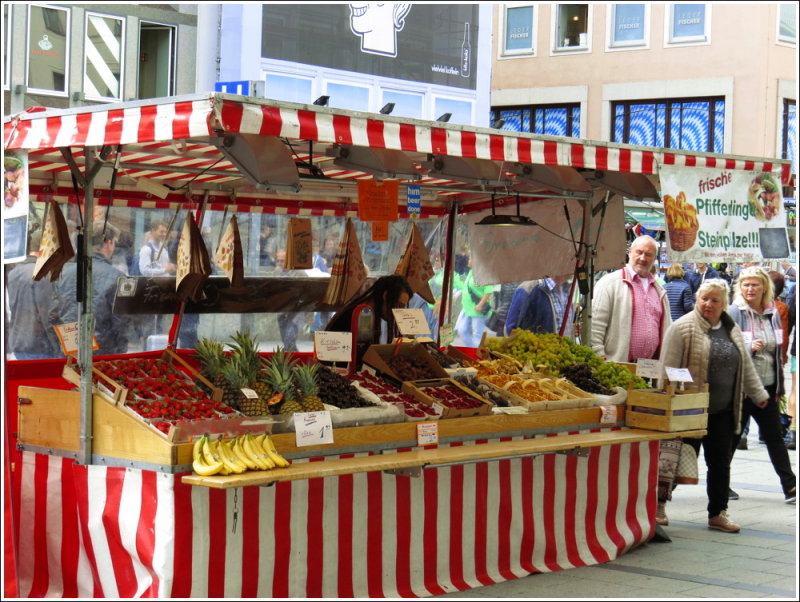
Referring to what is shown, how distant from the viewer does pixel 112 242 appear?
9.05 m

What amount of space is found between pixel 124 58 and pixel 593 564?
670 inches

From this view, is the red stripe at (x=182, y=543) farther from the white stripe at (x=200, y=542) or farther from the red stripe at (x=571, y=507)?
the red stripe at (x=571, y=507)

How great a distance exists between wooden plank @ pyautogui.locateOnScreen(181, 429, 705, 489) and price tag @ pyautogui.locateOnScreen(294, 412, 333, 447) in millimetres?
111

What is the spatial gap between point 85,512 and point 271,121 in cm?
218

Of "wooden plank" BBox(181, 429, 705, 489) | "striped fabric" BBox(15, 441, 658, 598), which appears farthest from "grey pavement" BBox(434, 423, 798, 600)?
"wooden plank" BBox(181, 429, 705, 489)

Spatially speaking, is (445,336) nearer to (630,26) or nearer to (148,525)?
(148,525)

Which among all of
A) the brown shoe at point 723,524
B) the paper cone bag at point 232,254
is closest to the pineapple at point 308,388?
the paper cone bag at point 232,254

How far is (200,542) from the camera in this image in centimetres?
531

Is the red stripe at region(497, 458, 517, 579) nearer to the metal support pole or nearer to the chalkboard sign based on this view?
the chalkboard sign

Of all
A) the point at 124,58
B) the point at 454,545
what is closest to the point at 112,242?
the point at 454,545

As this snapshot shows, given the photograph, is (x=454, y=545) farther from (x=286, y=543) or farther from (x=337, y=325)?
(x=337, y=325)

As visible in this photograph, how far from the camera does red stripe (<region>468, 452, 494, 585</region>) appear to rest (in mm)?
6496

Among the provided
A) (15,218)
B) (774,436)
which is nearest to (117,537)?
(15,218)

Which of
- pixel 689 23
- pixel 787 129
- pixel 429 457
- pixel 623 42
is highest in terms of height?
pixel 689 23
